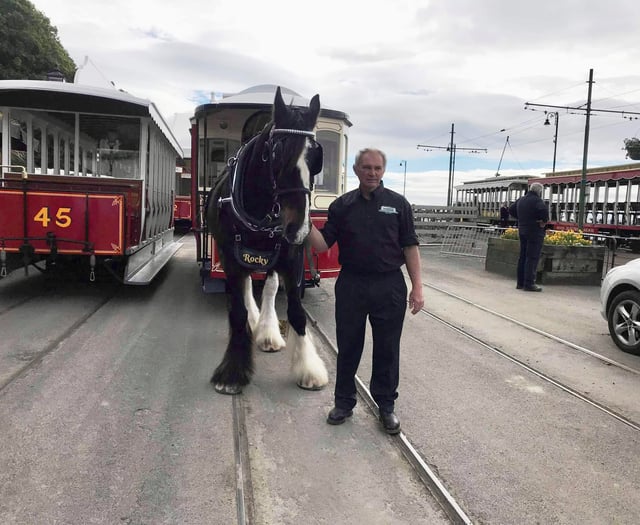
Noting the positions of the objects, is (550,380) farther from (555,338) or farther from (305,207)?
(305,207)

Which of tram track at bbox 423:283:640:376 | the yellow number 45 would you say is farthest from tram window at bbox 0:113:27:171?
tram track at bbox 423:283:640:376

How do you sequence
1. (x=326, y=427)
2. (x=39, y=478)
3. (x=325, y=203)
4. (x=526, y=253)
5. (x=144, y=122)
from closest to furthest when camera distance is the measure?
(x=39, y=478) < (x=326, y=427) < (x=325, y=203) < (x=144, y=122) < (x=526, y=253)

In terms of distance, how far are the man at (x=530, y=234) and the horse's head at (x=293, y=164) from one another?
718 cm

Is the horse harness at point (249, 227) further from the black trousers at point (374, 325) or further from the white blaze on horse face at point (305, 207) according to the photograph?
the black trousers at point (374, 325)

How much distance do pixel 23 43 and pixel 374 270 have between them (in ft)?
91.1

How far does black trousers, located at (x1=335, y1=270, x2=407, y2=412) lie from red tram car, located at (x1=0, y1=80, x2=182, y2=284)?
4.54 m

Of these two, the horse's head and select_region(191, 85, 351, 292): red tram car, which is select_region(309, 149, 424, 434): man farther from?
select_region(191, 85, 351, 292): red tram car

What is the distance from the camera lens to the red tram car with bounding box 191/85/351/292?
6.75 metres

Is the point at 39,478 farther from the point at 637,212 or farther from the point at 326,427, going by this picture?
the point at 637,212

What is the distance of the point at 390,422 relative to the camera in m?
3.48

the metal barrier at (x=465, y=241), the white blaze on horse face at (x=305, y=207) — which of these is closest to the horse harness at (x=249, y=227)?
the white blaze on horse face at (x=305, y=207)

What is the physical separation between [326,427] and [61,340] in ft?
10.8

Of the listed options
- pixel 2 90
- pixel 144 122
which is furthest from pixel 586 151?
pixel 2 90

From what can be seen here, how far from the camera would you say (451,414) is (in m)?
3.86
